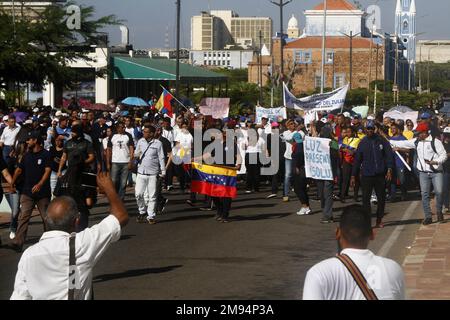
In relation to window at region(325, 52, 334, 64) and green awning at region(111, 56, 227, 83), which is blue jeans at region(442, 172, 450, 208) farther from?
window at region(325, 52, 334, 64)

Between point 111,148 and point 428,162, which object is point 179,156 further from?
point 428,162

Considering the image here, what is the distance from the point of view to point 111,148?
19.9m

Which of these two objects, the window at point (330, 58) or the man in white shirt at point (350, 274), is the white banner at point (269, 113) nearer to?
the man in white shirt at point (350, 274)

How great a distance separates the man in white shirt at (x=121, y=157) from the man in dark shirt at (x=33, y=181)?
4848 millimetres

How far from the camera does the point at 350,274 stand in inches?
210

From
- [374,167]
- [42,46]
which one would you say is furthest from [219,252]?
[42,46]

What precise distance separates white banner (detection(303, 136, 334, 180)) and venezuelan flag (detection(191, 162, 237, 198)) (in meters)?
1.47

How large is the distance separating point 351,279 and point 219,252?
8.55 metres

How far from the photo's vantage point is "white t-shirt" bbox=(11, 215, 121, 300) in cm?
610

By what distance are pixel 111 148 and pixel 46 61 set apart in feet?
60.5

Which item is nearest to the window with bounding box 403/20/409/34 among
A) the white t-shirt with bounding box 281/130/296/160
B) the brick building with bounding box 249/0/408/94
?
the brick building with bounding box 249/0/408/94

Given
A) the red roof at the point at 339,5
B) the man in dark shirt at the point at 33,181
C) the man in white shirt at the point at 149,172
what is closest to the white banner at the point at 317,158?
the man in white shirt at the point at 149,172

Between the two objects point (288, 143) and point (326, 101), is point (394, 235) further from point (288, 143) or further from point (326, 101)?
point (326, 101)

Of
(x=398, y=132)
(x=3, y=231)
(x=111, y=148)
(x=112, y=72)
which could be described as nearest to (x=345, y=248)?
(x=3, y=231)
